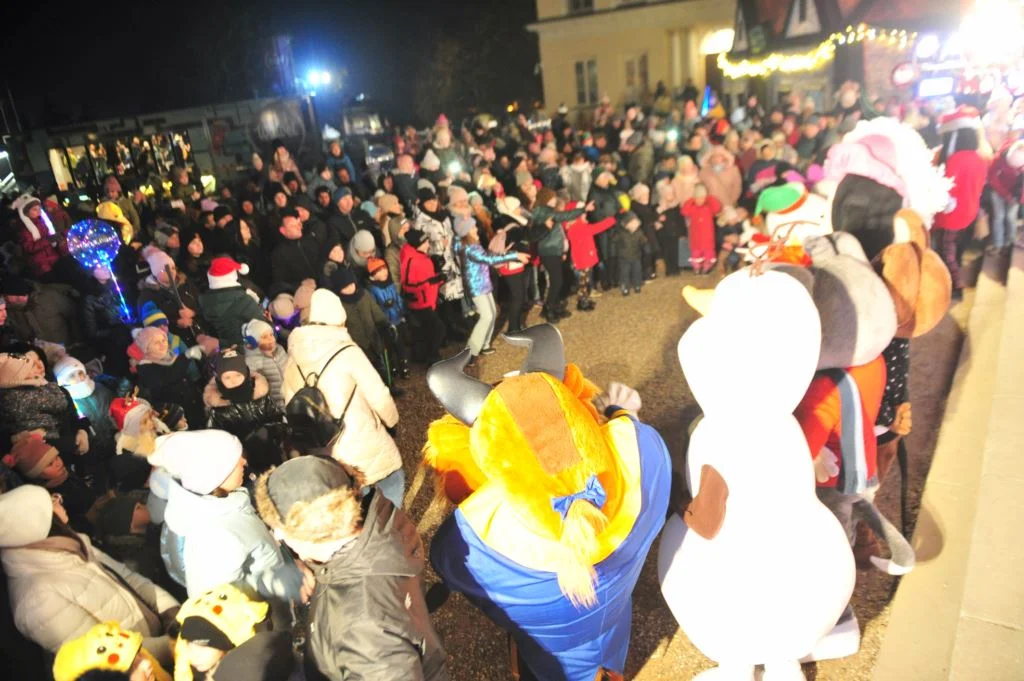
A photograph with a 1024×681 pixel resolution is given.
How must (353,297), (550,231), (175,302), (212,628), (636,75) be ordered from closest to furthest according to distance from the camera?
1. (212,628)
2. (353,297)
3. (175,302)
4. (550,231)
5. (636,75)

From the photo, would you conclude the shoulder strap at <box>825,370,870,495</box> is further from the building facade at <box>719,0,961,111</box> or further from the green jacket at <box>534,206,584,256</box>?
the building facade at <box>719,0,961,111</box>

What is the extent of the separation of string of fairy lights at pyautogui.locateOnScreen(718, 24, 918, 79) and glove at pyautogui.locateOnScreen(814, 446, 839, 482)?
41.1 ft

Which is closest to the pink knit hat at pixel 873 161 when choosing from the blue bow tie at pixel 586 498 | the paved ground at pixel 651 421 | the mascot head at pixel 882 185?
the mascot head at pixel 882 185

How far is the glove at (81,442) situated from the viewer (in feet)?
13.9

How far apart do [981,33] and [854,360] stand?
12.1m

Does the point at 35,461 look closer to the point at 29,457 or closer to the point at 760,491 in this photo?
the point at 29,457

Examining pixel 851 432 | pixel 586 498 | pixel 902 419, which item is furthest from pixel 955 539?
pixel 586 498

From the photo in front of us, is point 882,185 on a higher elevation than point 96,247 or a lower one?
higher

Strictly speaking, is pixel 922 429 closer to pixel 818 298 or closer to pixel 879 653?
pixel 879 653

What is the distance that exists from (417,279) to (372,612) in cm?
466

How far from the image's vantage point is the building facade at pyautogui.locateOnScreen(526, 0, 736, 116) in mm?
24656

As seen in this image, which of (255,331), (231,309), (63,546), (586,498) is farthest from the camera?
(231,309)

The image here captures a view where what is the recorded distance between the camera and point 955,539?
356 cm

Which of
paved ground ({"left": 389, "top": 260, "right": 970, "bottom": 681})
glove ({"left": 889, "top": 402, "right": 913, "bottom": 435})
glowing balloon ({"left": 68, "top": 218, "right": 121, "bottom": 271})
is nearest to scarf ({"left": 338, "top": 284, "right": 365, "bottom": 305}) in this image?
paved ground ({"left": 389, "top": 260, "right": 970, "bottom": 681})
